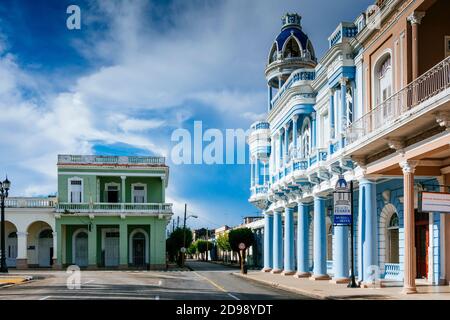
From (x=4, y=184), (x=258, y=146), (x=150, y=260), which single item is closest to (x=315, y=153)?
(x=258, y=146)

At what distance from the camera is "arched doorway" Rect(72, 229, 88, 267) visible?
154ft

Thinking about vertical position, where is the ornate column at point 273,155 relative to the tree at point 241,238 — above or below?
above

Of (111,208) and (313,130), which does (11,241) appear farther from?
(313,130)

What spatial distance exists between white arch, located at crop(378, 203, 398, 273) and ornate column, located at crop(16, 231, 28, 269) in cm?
3031

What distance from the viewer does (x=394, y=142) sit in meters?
17.3

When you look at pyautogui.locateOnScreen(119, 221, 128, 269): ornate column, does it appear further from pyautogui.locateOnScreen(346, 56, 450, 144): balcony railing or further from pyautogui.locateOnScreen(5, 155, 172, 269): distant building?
pyautogui.locateOnScreen(346, 56, 450, 144): balcony railing

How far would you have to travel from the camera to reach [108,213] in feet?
150

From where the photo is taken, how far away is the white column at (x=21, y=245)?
45.5 m

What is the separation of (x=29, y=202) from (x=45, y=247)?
15.1 ft

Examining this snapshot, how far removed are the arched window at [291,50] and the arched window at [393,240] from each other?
1721cm

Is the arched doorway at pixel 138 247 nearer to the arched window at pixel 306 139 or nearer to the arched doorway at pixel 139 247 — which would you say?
the arched doorway at pixel 139 247

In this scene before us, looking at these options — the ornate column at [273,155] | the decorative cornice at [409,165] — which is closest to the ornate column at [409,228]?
the decorative cornice at [409,165]

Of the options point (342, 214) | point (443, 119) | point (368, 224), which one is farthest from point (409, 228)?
point (368, 224)

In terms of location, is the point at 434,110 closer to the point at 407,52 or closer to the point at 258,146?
the point at 407,52
